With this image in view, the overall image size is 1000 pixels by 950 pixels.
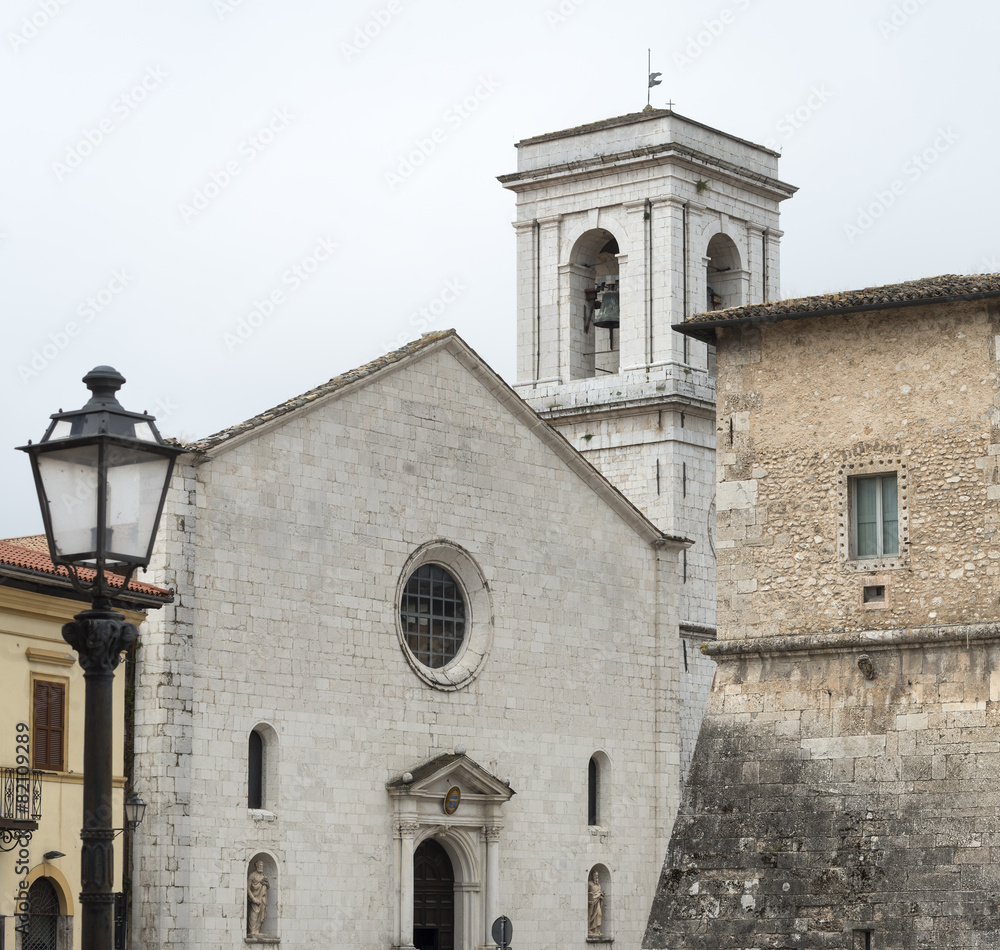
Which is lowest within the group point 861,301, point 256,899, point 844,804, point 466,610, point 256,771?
point 256,899

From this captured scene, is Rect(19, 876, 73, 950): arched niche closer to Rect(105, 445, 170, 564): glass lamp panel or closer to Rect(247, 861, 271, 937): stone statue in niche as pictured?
Rect(247, 861, 271, 937): stone statue in niche

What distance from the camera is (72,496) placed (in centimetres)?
878

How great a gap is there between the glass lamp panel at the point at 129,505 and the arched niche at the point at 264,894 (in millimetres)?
18876

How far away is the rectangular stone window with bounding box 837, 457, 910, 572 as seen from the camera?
71.6ft

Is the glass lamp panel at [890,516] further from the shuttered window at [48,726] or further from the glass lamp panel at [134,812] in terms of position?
the glass lamp panel at [134,812]

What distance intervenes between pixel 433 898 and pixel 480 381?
8253mm

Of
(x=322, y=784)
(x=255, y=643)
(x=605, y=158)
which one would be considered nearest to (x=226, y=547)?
(x=255, y=643)

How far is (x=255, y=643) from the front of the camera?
2762 cm

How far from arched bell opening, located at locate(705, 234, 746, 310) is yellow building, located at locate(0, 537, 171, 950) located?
2040 cm

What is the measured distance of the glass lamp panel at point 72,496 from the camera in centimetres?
876

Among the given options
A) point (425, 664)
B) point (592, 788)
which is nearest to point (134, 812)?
point (425, 664)

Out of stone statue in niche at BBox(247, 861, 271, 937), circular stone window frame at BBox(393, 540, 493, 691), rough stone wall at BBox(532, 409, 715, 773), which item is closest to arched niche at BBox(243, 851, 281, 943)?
stone statue in niche at BBox(247, 861, 271, 937)

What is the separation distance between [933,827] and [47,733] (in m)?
10.2

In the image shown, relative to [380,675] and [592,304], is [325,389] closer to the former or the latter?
[380,675]
